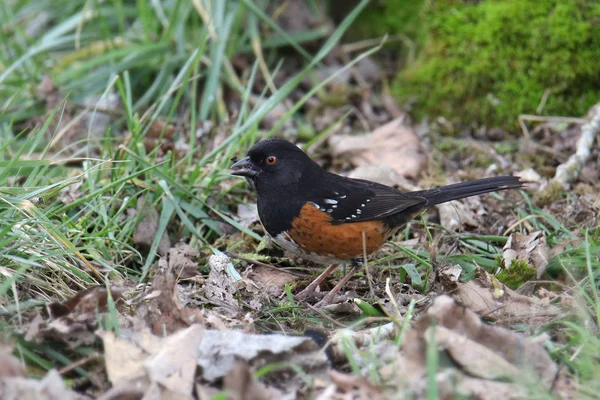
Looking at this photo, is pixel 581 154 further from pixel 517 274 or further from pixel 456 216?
pixel 517 274

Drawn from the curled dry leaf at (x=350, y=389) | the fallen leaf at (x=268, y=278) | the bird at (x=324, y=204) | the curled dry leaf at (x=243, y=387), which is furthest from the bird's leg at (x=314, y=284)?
the curled dry leaf at (x=243, y=387)

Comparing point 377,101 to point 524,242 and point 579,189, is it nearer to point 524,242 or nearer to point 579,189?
point 579,189

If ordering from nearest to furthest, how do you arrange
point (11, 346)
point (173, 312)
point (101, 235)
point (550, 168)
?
point (11, 346) < point (173, 312) < point (101, 235) < point (550, 168)

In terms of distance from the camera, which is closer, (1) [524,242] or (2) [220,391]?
(2) [220,391]

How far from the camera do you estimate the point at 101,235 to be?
3762mm

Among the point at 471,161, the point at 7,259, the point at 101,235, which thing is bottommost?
the point at 471,161

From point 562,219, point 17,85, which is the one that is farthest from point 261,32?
point 562,219

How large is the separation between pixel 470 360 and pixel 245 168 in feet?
6.72

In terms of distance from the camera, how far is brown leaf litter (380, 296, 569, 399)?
2338mm

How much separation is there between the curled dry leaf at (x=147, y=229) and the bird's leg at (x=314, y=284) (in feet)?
2.90

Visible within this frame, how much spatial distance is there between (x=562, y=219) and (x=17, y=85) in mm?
4317

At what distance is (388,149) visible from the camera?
5.32 meters

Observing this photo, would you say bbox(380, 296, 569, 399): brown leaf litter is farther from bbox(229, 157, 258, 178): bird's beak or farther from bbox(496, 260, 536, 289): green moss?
bbox(229, 157, 258, 178): bird's beak

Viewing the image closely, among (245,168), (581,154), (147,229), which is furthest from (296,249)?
(581,154)
